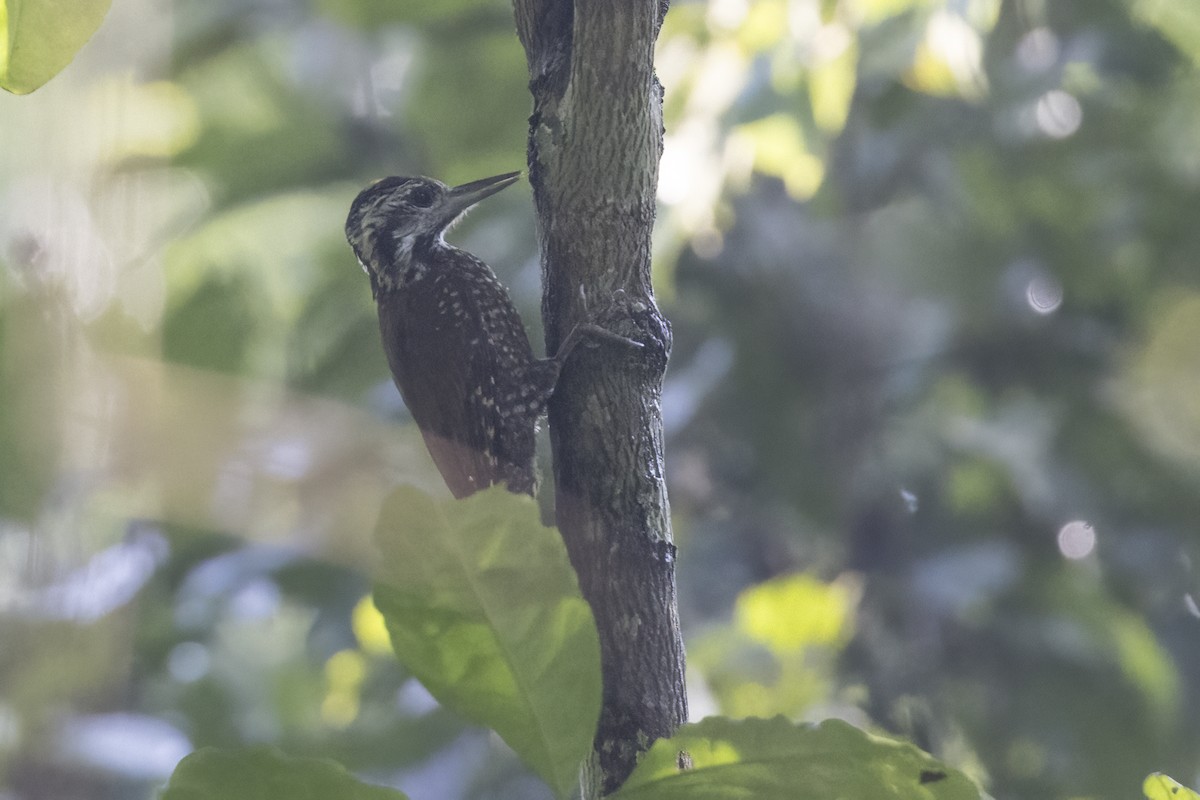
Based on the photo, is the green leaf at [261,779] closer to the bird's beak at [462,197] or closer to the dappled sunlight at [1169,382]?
the bird's beak at [462,197]

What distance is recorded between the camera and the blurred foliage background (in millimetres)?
1507

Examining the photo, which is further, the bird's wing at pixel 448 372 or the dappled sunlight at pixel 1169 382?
the dappled sunlight at pixel 1169 382

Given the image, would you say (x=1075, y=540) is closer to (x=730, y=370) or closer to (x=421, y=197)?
(x=730, y=370)

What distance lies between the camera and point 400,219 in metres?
1.33

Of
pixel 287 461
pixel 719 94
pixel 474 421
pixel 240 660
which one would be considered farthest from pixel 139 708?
pixel 719 94

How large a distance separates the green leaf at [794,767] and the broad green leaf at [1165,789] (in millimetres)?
129

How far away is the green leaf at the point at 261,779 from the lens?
0.27 metres

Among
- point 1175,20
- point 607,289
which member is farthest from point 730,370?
point 607,289

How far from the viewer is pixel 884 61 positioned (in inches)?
90.4

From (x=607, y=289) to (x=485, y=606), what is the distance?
1.02ft

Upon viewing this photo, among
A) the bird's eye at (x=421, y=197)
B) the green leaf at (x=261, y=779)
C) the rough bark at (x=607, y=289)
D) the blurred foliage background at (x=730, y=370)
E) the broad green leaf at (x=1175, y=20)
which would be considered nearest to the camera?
the green leaf at (x=261, y=779)

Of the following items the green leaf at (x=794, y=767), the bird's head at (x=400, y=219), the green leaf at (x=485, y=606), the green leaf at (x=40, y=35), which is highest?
the bird's head at (x=400, y=219)

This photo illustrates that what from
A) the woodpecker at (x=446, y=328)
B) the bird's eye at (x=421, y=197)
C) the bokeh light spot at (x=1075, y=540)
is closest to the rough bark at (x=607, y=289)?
the woodpecker at (x=446, y=328)

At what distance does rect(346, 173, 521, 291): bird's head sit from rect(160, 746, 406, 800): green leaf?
105 centimetres
